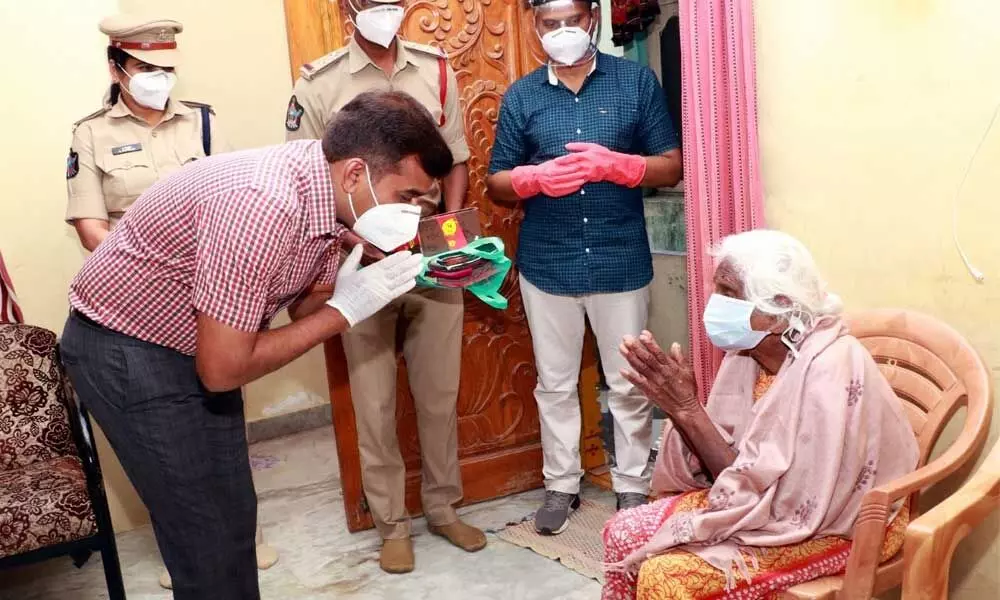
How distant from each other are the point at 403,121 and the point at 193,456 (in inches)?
31.0

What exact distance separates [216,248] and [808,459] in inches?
46.6

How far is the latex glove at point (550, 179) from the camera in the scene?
2.87m

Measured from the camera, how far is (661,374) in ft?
6.14

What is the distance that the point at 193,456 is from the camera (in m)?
1.77

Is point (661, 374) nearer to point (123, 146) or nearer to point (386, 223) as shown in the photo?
point (386, 223)

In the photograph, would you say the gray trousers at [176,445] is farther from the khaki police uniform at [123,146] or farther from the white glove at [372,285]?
the khaki police uniform at [123,146]

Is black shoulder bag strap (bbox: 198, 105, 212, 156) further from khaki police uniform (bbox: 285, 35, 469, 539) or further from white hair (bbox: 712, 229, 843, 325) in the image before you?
white hair (bbox: 712, 229, 843, 325)

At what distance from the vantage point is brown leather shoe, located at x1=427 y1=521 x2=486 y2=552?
301 cm

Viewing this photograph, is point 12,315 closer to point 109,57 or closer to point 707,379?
point 109,57

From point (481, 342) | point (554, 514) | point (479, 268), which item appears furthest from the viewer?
point (481, 342)

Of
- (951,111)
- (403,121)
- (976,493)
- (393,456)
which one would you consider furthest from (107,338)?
(951,111)

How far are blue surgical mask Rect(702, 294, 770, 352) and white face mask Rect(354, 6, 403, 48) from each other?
150 cm

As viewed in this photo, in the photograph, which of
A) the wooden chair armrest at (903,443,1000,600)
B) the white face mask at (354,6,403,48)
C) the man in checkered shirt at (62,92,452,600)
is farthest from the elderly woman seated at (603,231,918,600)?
the white face mask at (354,6,403,48)

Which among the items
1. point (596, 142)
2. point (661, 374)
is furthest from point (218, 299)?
point (596, 142)
